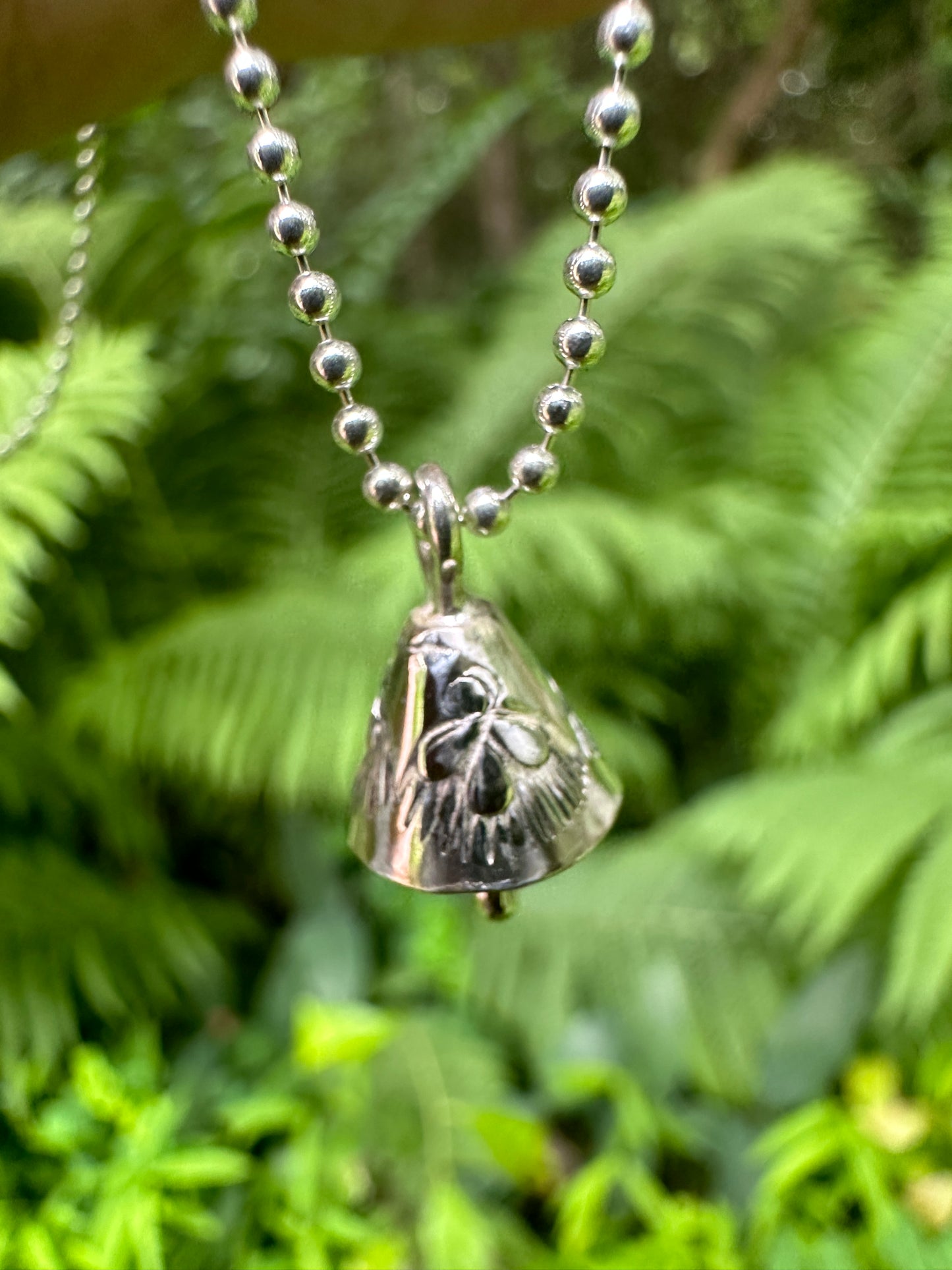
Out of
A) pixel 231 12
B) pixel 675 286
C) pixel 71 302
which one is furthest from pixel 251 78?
pixel 675 286

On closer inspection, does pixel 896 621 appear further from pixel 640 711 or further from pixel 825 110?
pixel 825 110

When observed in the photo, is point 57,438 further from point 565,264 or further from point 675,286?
point 675,286

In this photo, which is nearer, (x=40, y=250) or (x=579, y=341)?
(x=579, y=341)

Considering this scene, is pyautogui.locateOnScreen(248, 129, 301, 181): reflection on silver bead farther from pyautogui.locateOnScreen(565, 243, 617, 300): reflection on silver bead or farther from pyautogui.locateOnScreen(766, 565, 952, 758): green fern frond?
pyautogui.locateOnScreen(766, 565, 952, 758): green fern frond

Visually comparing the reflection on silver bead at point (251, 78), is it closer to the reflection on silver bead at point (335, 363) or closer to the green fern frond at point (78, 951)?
the reflection on silver bead at point (335, 363)

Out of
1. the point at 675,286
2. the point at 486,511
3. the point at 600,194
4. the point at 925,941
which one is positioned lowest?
the point at 925,941

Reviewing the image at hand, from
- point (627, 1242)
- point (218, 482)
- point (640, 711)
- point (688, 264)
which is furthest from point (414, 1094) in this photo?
point (688, 264)
